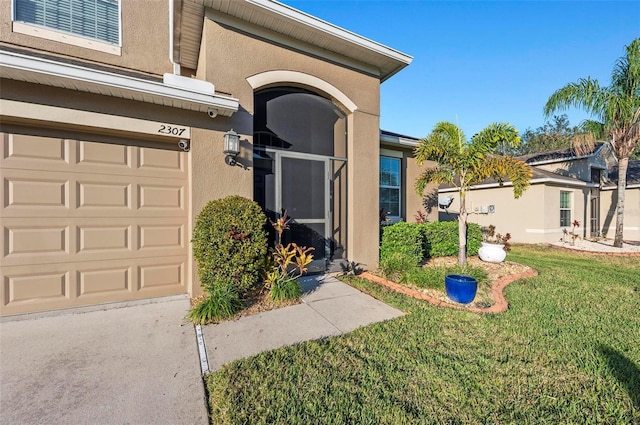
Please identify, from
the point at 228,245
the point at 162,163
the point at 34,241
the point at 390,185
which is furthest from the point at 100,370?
the point at 390,185

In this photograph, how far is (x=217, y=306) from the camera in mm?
3879

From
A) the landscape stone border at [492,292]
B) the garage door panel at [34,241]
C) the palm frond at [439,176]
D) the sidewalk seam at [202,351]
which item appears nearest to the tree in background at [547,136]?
the palm frond at [439,176]

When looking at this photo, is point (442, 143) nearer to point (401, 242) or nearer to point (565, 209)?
point (401, 242)

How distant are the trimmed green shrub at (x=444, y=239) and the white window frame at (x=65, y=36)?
851 centimetres

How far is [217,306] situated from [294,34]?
538cm

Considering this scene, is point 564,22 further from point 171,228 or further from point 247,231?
point 171,228

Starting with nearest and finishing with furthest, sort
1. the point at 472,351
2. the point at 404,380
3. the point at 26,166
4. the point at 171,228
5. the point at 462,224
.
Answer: the point at 404,380
the point at 472,351
the point at 26,166
the point at 171,228
the point at 462,224

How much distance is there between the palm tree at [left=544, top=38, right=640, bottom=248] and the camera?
10.2 meters

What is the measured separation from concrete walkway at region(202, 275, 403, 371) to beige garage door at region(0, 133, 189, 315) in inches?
73.8

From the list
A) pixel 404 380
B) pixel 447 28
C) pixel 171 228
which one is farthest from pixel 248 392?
pixel 447 28

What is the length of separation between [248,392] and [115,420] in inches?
41.3

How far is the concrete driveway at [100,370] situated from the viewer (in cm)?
224

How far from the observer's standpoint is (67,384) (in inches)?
101

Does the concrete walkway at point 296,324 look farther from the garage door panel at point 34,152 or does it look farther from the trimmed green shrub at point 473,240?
the trimmed green shrub at point 473,240
